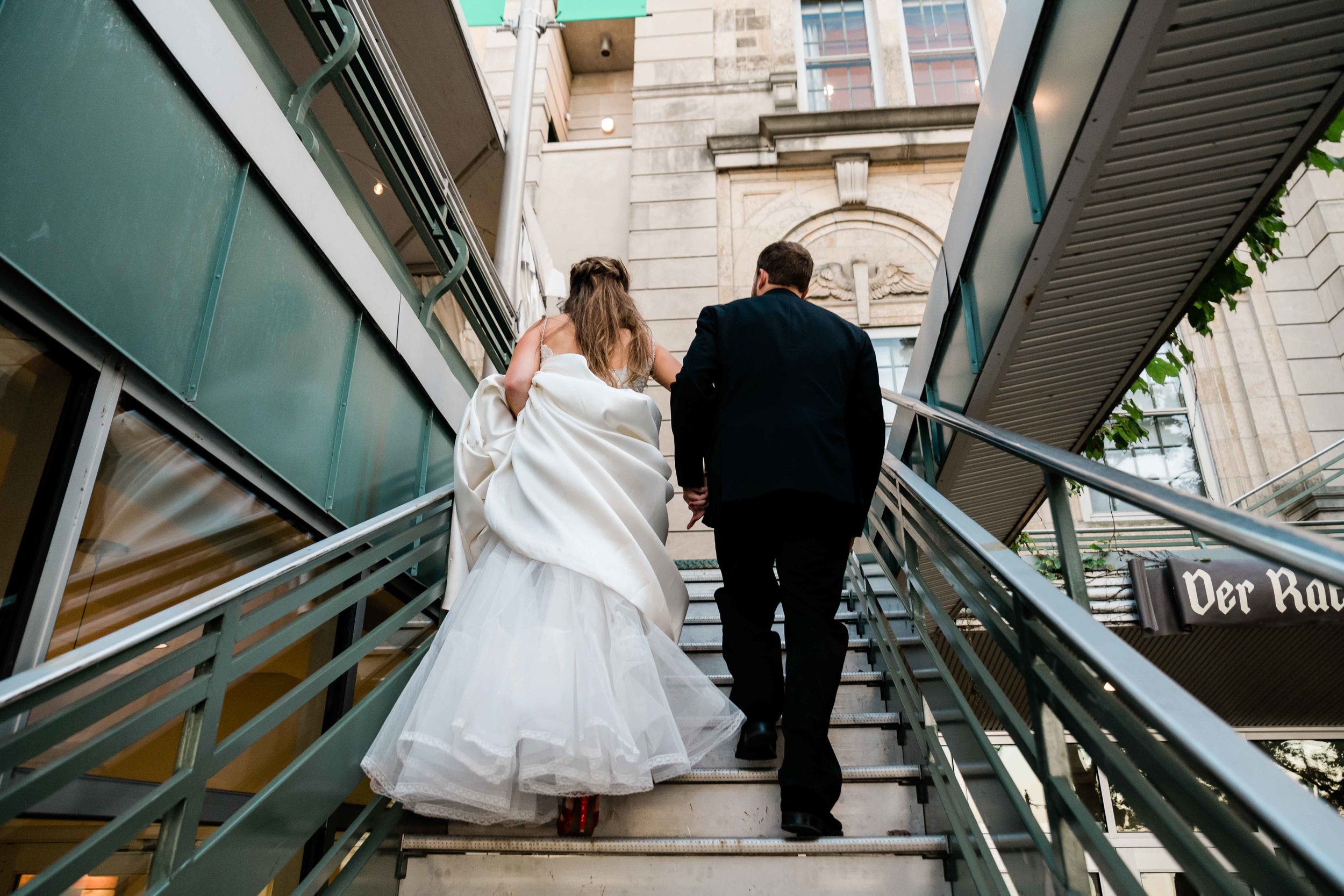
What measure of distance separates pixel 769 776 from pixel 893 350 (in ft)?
25.0

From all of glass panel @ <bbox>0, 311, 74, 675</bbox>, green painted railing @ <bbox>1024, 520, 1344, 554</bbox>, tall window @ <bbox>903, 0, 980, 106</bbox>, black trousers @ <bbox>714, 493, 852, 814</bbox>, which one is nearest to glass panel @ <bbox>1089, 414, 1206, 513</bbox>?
green painted railing @ <bbox>1024, 520, 1344, 554</bbox>

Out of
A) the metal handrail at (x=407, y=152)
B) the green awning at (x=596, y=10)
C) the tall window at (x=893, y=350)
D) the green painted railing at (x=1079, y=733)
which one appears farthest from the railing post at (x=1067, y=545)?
the tall window at (x=893, y=350)

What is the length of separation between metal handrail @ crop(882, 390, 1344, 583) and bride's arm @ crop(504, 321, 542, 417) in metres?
1.93

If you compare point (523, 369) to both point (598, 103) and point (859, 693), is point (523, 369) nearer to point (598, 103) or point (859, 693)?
point (859, 693)

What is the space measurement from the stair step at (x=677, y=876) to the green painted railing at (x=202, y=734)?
29 centimetres

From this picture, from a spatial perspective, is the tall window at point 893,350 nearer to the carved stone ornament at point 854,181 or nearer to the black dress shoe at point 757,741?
the carved stone ornament at point 854,181

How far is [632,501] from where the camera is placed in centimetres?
307

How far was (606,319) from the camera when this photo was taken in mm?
3465

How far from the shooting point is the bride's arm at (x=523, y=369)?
133 inches

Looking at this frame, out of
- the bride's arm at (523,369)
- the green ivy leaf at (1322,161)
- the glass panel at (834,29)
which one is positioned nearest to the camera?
the bride's arm at (523,369)

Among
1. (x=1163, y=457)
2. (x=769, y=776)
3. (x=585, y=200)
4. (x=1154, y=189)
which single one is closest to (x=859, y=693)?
(x=769, y=776)

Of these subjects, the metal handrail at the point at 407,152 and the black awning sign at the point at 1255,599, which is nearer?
the metal handrail at the point at 407,152

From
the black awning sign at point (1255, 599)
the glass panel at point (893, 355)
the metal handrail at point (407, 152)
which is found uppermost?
the glass panel at point (893, 355)

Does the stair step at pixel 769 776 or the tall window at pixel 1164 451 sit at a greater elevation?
the tall window at pixel 1164 451
